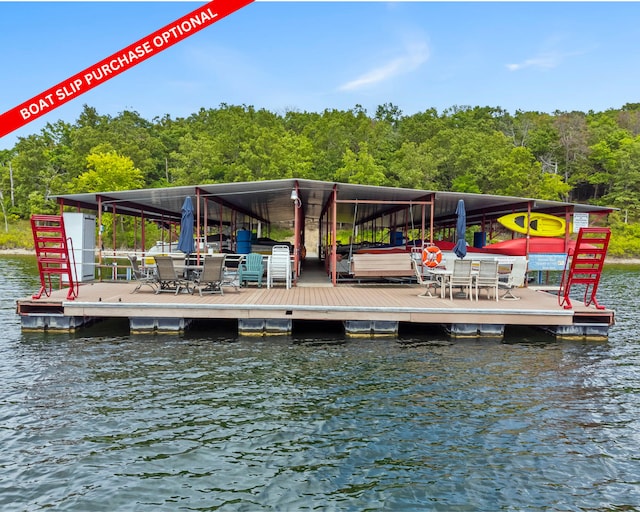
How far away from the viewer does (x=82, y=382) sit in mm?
6605

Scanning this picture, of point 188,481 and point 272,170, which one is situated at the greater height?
point 272,170

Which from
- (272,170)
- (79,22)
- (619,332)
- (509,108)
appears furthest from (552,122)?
(79,22)

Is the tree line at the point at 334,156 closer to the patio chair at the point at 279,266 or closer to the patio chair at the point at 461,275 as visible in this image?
the patio chair at the point at 279,266

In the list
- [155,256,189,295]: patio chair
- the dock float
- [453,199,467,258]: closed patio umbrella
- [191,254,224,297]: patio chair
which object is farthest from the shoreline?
[191,254,224,297]: patio chair

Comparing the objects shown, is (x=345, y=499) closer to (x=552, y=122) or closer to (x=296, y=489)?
(x=296, y=489)

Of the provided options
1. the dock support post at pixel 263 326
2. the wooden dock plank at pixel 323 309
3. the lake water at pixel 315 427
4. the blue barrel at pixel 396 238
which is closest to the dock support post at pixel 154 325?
the wooden dock plank at pixel 323 309

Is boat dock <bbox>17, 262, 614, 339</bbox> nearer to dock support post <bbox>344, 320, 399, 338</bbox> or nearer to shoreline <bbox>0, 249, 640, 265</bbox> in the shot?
dock support post <bbox>344, 320, 399, 338</bbox>

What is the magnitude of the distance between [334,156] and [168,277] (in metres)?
47.5

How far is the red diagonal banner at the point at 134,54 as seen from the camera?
4511mm

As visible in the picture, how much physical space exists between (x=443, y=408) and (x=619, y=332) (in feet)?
24.1

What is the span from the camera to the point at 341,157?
5619 centimetres

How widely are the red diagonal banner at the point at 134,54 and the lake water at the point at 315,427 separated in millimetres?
3327

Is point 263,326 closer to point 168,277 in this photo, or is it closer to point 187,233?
point 168,277

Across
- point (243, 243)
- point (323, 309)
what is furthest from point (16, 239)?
point (323, 309)
